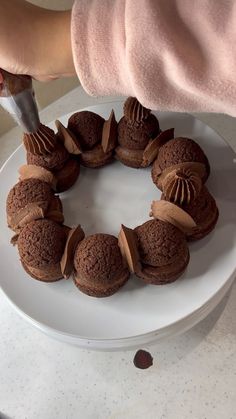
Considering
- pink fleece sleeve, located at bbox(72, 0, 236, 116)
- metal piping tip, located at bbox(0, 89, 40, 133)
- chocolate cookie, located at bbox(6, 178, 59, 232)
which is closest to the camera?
pink fleece sleeve, located at bbox(72, 0, 236, 116)

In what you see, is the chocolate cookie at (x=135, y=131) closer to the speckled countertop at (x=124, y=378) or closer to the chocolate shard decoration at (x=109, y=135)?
the chocolate shard decoration at (x=109, y=135)

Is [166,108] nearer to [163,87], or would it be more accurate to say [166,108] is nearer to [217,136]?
[163,87]

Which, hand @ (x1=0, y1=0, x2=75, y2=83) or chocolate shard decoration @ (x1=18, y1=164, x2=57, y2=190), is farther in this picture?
chocolate shard decoration @ (x1=18, y1=164, x2=57, y2=190)

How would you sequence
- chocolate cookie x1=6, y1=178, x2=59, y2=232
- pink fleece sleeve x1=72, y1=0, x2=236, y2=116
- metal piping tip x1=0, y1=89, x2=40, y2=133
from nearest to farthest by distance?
pink fleece sleeve x1=72, y1=0, x2=236, y2=116, metal piping tip x1=0, y1=89, x2=40, y2=133, chocolate cookie x1=6, y1=178, x2=59, y2=232

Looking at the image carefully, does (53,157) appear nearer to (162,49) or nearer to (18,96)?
(18,96)

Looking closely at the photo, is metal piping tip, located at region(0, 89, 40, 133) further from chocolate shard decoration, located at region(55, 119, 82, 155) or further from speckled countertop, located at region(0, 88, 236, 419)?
speckled countertop, located at region(0, 88, 236, 419)

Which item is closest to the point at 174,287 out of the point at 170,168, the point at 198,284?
the point at 198,284

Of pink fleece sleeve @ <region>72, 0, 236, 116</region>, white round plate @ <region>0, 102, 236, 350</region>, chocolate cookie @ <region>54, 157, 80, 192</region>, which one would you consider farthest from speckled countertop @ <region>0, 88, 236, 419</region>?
pink fleece sleeve @ <region>72, 0, 236, 116</region>
